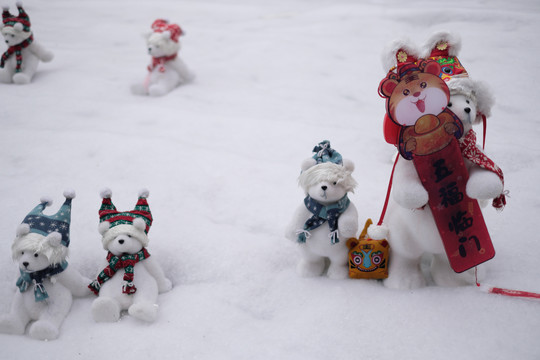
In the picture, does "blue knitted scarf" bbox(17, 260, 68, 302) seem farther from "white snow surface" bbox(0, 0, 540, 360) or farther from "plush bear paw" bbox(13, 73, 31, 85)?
"plush bear paw" bbox(13, 73, 31, 85)

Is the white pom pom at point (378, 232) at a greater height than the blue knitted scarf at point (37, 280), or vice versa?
the white pom pom at point (378, 232)

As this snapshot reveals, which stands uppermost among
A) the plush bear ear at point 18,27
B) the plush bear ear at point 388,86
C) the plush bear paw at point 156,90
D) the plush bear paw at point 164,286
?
the plush bear ear at point 18,27

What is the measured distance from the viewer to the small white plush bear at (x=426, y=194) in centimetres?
157

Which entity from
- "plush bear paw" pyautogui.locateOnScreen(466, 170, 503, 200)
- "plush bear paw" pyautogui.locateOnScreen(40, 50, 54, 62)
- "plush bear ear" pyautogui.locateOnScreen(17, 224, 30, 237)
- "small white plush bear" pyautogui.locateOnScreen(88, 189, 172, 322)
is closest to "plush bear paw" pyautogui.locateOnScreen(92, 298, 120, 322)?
"small white plush bear" pyautogui.locateOnScreen(88, 189, 172, 322)

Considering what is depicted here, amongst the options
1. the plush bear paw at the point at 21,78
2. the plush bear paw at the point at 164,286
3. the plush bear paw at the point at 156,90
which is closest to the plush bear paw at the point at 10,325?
the plush bear paw at the point at 164,286

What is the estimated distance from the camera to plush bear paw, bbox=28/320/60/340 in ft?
5.56

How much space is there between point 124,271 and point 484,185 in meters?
1.33

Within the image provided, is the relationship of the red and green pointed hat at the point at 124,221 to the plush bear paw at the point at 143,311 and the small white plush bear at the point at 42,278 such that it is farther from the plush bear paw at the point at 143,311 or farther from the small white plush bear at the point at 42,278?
the plush bear paw at the point at 143,311

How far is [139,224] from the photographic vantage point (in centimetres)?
182

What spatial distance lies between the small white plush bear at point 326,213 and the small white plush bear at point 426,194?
0.39ft

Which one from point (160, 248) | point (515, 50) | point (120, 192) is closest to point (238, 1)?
point (515, 50)

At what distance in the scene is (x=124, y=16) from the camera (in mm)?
5082

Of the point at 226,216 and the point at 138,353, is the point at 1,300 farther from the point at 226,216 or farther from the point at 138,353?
the point at 226,216

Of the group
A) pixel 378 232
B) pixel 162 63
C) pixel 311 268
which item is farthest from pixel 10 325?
pixel 162 63
